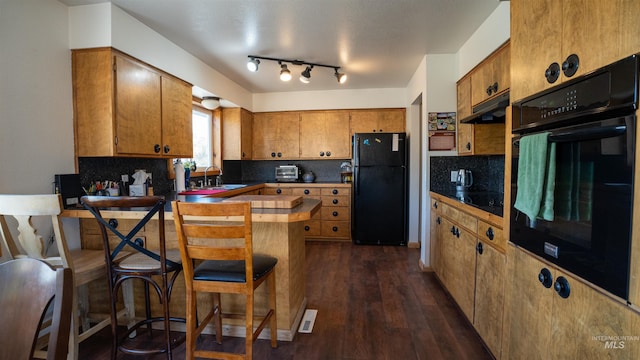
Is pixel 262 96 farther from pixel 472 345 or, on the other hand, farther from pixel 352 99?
pixel 472 345

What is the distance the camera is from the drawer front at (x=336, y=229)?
4344mm

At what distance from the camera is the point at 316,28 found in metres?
2.44

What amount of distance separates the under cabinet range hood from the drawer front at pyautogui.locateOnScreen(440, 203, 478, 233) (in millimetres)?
734

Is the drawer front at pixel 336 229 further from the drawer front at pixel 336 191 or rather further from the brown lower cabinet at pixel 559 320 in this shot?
the brown lower cabinet at pixel 559 320

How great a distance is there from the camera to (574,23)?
1.00 metres

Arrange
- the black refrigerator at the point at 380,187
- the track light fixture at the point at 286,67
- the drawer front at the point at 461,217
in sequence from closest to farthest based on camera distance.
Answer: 1. the drawer front at the point at 461,217
2. the track light fixture at the point at 286,67
3. the black refrigerator at the point at 380,187

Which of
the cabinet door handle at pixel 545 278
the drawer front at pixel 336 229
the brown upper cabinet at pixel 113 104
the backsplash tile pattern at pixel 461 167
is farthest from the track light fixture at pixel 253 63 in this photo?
the cabinet door handle at pixel 545 278

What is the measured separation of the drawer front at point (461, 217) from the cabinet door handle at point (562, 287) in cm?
83

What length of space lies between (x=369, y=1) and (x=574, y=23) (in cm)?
138

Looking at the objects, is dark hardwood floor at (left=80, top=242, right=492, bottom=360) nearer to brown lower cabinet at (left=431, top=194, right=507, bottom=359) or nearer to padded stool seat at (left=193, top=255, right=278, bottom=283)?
brown lower cabinet at (left=431, top=194, right=507, bottom=359)

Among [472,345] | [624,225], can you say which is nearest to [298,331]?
[472,345]

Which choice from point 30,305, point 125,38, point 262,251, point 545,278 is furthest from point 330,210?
point 30,305

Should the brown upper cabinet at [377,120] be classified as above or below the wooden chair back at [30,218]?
above

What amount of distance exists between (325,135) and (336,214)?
4.04ft
